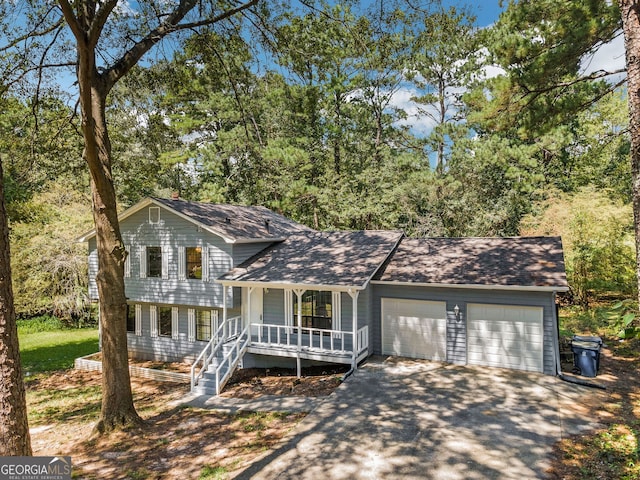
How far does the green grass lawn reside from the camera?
55.6 ft

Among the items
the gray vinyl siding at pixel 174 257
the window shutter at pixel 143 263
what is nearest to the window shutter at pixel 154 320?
the gray vinyl siding at pixel 174 257

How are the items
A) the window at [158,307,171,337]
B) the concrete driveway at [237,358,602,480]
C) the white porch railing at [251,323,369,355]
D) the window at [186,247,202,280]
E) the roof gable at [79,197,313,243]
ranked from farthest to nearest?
the window at [158,307,171,337] < the window at [186,247,202,280] < the roof gable at [79,197,313,243] < the white porch railing at [251,323,369,355] < the concrete driveway at [237,358,602,480]

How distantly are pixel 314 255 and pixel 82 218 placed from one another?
1613 cm

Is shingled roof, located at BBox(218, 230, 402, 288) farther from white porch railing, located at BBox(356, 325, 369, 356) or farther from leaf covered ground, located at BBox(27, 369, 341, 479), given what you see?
leaf covered ground, located at BBox(27, 369, 341, 479)

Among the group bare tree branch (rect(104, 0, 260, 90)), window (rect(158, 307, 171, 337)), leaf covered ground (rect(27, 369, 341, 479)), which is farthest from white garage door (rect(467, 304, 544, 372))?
window (rect(158, 307, 171, 337))

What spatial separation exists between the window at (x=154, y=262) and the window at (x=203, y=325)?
2.24 meters

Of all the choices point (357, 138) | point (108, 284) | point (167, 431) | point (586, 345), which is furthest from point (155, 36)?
point (357, 138)

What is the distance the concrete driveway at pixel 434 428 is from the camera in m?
6.79

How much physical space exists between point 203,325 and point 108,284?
6790 mm

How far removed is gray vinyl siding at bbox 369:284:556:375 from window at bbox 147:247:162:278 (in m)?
8.50

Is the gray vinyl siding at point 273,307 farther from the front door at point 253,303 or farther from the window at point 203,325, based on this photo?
the window at point 203,325

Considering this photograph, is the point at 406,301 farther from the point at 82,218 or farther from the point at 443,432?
the point at 82,218

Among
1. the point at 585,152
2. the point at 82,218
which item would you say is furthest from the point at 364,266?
the point at 585,152

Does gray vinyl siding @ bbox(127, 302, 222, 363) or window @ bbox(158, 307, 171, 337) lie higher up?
window @ bbox(158, 307, 171, 337)
